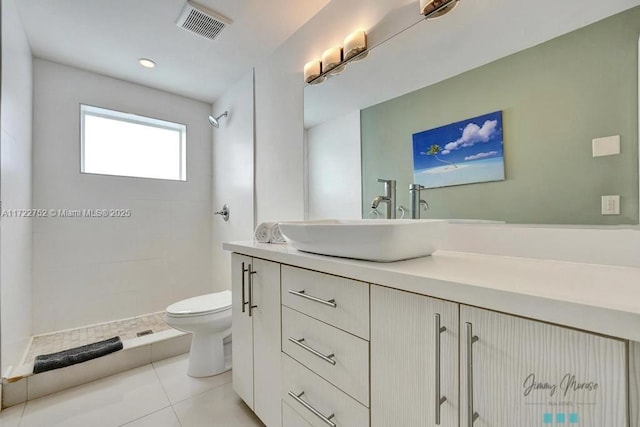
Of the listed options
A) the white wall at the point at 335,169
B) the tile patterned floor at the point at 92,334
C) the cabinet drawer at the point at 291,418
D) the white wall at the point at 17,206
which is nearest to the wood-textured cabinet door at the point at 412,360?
the cabinet drawer at the point at 291,418

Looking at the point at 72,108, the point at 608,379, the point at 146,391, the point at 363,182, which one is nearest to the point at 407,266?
the point at 608,379

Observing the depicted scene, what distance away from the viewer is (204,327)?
1748 millimetres

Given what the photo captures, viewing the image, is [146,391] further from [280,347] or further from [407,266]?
[407,266]

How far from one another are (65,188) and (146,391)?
66.8 inches

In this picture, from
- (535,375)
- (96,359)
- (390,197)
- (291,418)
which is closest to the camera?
(535,375)

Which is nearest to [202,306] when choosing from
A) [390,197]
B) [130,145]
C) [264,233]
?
[264,233]

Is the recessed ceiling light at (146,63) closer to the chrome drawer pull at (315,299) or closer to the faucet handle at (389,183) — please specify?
the faucet handle at (389,183)

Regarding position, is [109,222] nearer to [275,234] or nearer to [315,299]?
[275,234]

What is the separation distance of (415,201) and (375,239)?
536 millimetres

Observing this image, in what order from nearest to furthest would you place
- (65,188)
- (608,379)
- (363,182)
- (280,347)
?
1. (608,379)
2. (280,347)
3. (363,182)
4. (65,188)

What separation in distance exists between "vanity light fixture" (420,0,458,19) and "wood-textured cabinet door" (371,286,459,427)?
1169mm

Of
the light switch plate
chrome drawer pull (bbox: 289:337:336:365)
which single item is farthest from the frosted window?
the light switch plate

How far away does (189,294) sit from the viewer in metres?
2.83

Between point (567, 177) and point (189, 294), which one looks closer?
point (567, 177)
